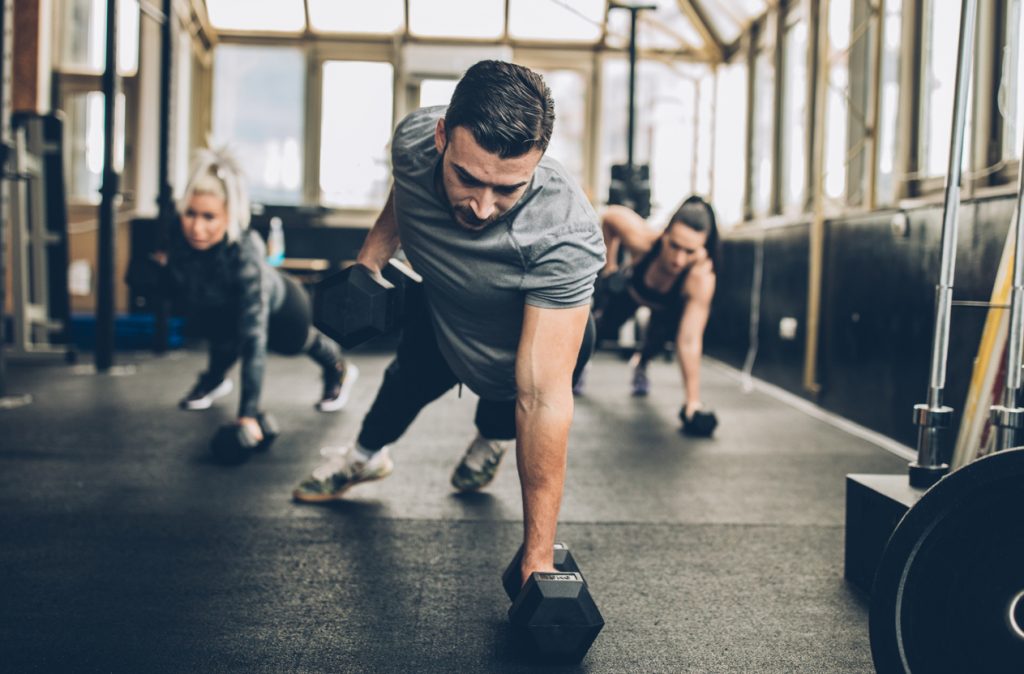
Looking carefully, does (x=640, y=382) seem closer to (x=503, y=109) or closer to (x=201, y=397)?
(x=201, y=397)

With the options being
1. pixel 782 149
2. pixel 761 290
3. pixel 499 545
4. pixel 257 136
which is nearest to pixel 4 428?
pixel 499 545

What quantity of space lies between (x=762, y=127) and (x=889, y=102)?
259 centimetres

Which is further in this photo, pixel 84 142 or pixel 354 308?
pixel 84 142

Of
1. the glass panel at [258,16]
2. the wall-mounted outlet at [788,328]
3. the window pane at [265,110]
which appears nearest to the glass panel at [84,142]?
the window pane at [265,110]

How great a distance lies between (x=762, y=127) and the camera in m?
6.38

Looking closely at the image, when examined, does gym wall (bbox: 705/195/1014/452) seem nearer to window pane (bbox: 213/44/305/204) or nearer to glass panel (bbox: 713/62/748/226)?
glass panel (bbox: 713/62/748/226)

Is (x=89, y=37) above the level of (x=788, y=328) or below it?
above

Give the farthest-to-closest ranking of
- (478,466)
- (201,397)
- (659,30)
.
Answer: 1. (659,30)
2. (201,397)
3. (478,466)

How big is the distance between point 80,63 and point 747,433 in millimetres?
6512

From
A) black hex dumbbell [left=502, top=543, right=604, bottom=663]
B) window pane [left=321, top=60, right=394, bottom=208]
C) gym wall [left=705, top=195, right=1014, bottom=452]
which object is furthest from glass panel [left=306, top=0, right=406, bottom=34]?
black hex dumbbell [left=502, top=543, right=604, bottom=663]

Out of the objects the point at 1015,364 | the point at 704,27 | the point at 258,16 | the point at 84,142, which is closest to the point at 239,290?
the point at 1015,364

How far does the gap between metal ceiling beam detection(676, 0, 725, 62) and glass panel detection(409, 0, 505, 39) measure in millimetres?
1507

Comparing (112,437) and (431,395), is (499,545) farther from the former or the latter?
(112,437)

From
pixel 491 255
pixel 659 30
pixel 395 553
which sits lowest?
pixel 395 553
